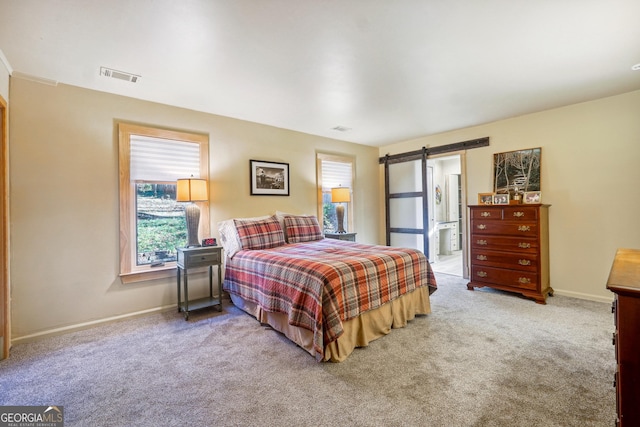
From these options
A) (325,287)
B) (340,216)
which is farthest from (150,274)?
(340,216)

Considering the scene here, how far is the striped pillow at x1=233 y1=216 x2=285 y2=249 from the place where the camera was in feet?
11.3

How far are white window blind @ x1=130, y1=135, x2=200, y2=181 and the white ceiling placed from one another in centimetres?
51

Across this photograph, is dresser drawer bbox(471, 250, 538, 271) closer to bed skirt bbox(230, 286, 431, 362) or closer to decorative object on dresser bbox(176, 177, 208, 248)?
bed skirt bbox(230, 286, 431, 362)

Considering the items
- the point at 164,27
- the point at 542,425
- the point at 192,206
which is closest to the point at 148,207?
the point at 192,206

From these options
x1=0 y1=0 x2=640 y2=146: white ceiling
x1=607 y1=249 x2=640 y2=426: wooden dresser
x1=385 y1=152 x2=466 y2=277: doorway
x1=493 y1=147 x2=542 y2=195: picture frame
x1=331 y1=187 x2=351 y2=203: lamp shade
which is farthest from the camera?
x1=385 y1=152 x2=466 y2=277: doorway

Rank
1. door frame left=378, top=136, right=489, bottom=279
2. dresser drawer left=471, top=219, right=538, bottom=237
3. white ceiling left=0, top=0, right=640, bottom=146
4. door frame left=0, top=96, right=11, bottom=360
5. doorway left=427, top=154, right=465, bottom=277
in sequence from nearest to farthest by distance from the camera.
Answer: white ceiling left=0, top=0, right=640, bottom=146 → door frame left=0, top=96, right=11, bottom=360 → dresser drawer left=471, top=219, right=538, bottom=237 → door frame left=378, top=136, right=489, bottom=279 → doorway left=427, top=154, right=465, bottom=277

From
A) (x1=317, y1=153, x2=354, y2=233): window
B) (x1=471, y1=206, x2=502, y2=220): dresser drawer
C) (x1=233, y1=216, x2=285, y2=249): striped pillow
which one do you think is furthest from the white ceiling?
(x1=317, y1=153, x2=354, y2=233): window

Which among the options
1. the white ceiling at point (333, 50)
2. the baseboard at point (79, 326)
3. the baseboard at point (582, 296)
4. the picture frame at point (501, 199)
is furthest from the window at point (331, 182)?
the baseboard at point (582, 296)

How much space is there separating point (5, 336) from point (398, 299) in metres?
3.46

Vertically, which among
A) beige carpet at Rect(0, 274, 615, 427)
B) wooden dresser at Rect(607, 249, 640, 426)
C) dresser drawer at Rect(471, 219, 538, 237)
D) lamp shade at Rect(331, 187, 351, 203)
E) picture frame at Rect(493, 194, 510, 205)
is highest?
lamp shade at Rect(331, 187, 351, 203)

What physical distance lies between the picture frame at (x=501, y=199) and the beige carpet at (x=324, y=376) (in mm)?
1682

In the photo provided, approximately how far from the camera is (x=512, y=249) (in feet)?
12.0

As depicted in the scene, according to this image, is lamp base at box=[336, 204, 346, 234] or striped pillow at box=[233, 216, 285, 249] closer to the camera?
striped pillow at box=[233, 216, 285, 249]

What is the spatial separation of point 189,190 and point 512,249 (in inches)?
Answer: 163
